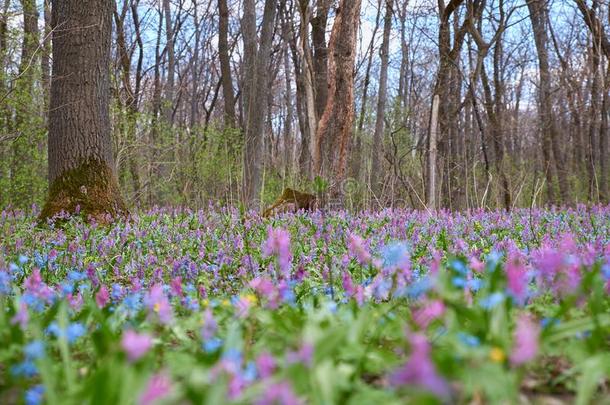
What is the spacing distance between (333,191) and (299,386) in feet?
26.2

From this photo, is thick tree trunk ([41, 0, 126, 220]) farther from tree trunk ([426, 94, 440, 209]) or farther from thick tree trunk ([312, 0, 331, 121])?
thick tree trunk ([312, 0, 331, 121])

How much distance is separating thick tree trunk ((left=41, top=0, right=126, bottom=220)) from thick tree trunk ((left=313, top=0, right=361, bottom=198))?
3444mm

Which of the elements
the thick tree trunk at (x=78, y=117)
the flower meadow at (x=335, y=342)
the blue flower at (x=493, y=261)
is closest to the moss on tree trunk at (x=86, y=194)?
the thick tree trunk at (x=78, y=117)

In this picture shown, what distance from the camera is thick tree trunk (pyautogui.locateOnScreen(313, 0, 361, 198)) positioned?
357 inches

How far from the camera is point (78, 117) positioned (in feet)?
24.6

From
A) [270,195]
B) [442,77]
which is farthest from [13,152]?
[442,77]

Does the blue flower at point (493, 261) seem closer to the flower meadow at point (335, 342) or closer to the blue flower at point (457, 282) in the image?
the flower meadow at point (335, 342)

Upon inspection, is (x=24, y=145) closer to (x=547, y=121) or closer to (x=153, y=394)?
(x=153, y=394)

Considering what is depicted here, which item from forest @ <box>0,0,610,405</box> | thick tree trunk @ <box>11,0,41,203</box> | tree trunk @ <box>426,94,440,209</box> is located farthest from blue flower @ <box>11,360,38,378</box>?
thick tree trunk @ <box>11,0,41,203</box>

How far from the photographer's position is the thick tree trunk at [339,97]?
907 centimetres

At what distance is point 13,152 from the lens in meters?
10.8

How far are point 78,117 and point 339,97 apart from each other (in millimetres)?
4109

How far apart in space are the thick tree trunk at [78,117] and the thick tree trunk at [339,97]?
11.3 feet

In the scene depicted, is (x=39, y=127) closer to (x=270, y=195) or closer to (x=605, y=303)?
(x=270, y=195)
